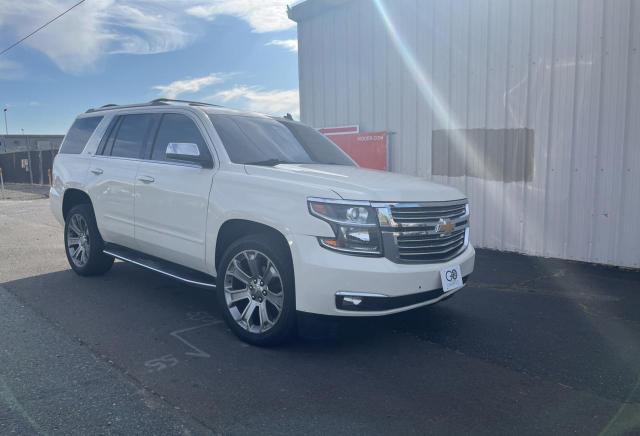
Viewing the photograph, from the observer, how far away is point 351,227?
3617 millimetres

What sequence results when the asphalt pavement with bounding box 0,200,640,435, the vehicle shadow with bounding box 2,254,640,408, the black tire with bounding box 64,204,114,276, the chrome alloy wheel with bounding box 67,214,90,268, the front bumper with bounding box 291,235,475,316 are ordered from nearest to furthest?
the asphalt pavement with bounding box 0,200,640,435
the front bumper with bounding box 291,235,475,316
the vehicle shadow with bounding box 2,254,640,408
the black tire with bounding box 64,204,114,276
the chrome alloy wheel with bounding box 67,214,90,268

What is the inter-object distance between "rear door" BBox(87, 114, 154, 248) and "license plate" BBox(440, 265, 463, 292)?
318 cm

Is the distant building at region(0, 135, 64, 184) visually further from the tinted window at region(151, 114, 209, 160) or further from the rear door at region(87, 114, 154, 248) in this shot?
the tinted window at region(151, 114, 209, 160)

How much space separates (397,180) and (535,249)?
170 inches

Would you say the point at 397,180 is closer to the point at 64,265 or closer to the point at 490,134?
the point at 490,134

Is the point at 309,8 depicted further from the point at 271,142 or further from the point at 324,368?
the point at 324,368

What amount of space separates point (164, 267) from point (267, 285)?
1467 mm

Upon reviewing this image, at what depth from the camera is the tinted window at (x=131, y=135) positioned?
17.9 ft

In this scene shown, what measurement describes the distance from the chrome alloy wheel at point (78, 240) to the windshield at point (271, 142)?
244 centimetres

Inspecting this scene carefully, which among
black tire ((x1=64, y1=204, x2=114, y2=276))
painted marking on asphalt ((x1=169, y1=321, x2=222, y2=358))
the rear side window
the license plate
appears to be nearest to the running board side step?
black tire ((x1=64, y1=204, x2=114, y2=276))

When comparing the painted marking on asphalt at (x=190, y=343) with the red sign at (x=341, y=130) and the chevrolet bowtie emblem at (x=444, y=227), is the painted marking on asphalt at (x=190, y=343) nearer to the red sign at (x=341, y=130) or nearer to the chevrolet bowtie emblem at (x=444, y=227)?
the chevrolet bowtie emblem at (x=444, y=227)

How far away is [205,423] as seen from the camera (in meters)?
2.94

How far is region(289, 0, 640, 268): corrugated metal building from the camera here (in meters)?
6.75

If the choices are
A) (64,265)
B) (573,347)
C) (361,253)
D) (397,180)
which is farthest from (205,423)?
(64,265)
